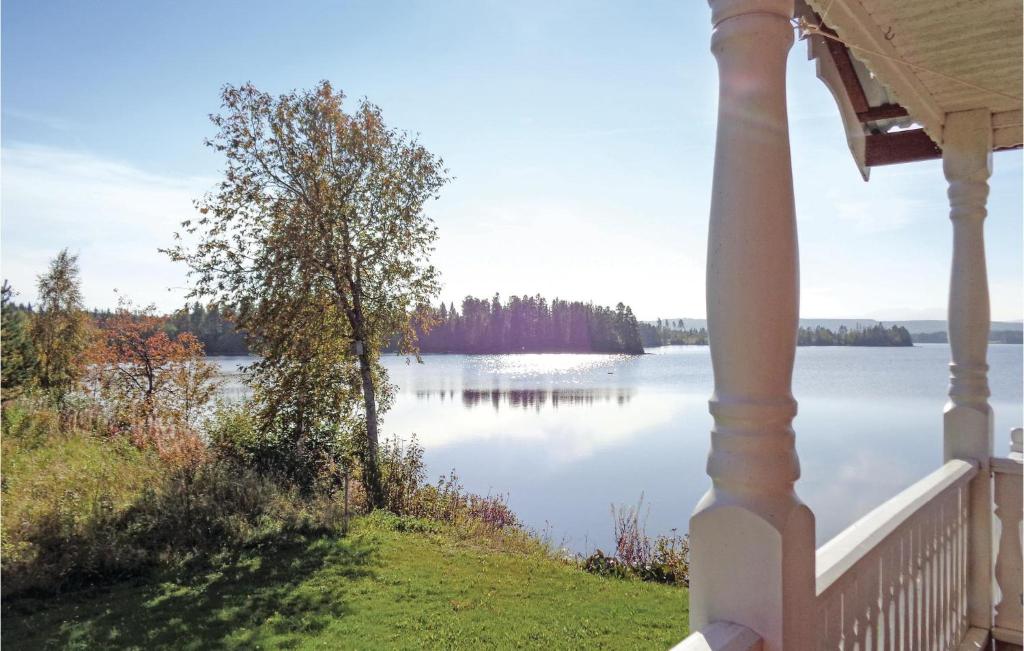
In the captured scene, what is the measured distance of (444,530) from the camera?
24.3 ft

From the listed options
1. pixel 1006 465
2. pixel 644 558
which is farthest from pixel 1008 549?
pixel 644 558

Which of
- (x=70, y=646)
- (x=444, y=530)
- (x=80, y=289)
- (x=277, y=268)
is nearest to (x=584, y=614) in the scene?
(x=444, y=530)

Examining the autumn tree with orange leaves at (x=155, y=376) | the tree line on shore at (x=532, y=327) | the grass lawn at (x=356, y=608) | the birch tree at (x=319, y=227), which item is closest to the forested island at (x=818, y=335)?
the tree line on shore at (x=532, y=327)

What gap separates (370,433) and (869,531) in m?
8.54

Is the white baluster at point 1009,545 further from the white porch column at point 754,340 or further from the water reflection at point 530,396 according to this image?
the water reflection at point 530,396

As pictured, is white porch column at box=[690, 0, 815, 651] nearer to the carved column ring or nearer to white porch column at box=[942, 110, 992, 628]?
the carved column ring

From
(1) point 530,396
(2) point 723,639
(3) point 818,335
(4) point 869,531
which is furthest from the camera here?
(3) point 818,335

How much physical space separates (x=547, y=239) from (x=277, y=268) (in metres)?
30.0

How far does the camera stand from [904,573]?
1.70 metres

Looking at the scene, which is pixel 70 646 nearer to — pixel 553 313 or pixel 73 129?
pixel 73 129

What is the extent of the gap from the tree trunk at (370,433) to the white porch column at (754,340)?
8.06 metres

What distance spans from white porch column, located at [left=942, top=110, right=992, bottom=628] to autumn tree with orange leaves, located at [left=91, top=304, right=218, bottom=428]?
10.6m

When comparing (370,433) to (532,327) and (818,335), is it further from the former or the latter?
(532,327)

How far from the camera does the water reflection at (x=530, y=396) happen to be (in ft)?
72.6
